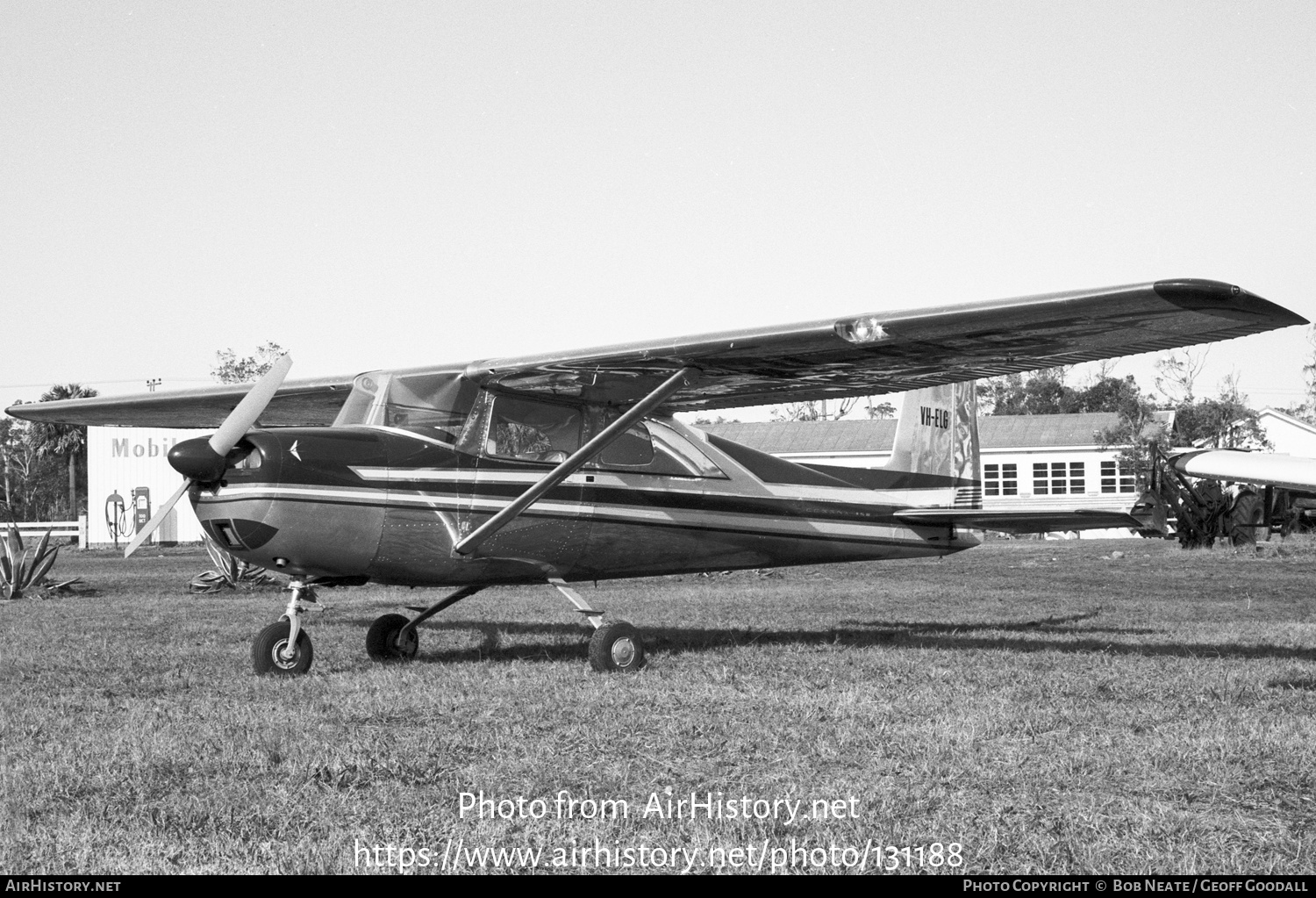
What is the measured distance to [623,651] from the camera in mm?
8258

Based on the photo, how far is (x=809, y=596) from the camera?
1619 centimetres

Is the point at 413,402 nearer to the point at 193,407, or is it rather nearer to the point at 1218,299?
the point at 193,407

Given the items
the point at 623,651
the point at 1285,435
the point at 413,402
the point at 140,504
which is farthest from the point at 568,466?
the point at 1285,435

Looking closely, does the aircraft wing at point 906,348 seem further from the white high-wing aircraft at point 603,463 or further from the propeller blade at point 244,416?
the propeller blade at point 244,416

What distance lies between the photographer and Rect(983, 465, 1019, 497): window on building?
4906 cm

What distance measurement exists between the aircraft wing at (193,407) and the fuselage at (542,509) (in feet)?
7.76

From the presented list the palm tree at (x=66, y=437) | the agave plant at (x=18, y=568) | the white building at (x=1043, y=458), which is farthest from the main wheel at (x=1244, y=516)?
the palm tree at (x=66, y=437)

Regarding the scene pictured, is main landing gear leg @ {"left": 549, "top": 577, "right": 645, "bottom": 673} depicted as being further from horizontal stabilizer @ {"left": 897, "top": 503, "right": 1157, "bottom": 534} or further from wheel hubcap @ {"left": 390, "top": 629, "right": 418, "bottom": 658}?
horizontal stabilizer @ {"left": 897, "top": 503, "right": 1157, "bottom": 534}

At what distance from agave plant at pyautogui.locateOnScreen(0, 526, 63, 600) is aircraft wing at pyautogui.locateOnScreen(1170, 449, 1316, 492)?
15.0m

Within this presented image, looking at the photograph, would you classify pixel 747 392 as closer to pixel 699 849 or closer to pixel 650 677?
pixel 650 677

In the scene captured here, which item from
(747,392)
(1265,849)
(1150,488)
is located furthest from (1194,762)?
(1150,488)

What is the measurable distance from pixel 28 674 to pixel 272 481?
2.67 m

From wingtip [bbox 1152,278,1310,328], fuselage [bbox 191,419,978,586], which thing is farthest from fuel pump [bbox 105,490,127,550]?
wingtip [bbox 1152,278,1310,328]

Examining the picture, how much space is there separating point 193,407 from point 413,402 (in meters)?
4.06
